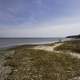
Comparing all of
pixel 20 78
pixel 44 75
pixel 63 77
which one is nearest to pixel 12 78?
pixel 20 78

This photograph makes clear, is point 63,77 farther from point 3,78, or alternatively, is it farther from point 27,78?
point 3,78

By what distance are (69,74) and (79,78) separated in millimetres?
1081

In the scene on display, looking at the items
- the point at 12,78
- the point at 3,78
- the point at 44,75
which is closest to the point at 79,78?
the point at 44,75

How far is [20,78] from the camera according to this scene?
8.91 m

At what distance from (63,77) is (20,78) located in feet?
9.36

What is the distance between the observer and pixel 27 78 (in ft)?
29.1

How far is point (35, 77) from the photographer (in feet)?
29.4

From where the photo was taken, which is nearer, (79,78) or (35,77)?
(79,78)

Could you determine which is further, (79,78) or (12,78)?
(12,78)

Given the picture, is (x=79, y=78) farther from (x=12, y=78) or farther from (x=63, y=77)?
(x=12, y=78)

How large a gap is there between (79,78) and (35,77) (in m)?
2.85

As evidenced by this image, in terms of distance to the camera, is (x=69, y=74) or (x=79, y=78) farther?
(x=69, y=74)

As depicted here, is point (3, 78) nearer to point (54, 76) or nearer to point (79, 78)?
point (54, 76)

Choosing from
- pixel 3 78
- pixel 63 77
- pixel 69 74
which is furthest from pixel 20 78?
pixel 69 74
